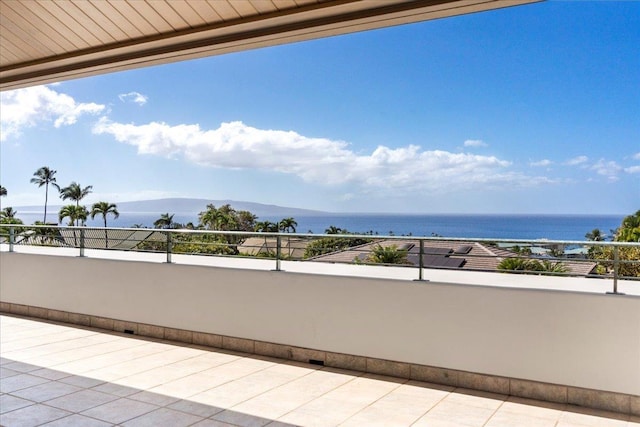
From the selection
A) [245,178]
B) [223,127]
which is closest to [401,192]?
[245,178]

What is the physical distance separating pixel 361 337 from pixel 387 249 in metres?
0.74

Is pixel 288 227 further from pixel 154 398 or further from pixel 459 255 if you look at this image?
pixel 154 398

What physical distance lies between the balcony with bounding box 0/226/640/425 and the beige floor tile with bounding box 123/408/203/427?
22 millimetres

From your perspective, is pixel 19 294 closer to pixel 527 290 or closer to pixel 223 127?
pixel 527 290

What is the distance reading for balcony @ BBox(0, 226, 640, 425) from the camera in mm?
3164

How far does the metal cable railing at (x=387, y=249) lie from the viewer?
340cm

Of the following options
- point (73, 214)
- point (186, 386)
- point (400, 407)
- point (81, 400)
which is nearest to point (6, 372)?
point (81, 400)

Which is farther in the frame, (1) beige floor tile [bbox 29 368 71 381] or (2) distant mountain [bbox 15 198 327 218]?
(2) distant mountain [bbox 15 198 327 218]

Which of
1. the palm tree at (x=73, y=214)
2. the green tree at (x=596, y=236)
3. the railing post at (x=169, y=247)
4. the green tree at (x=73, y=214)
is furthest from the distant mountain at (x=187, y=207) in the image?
the railing post at (x=169, y=247)

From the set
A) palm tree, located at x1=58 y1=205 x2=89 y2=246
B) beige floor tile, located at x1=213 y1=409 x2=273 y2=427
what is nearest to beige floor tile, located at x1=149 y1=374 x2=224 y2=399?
beige floor tile, located at x1=213 y1=409 x2=273 y2=427

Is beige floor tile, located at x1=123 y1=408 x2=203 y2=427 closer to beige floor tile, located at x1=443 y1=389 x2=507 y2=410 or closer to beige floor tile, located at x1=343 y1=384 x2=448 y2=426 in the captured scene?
beige floor tile, located at x1=343 y1=384 x2=448 y2=426

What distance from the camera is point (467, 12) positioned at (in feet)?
8.89

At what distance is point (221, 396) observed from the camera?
3.39 meters

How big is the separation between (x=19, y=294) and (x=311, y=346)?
3.76m
